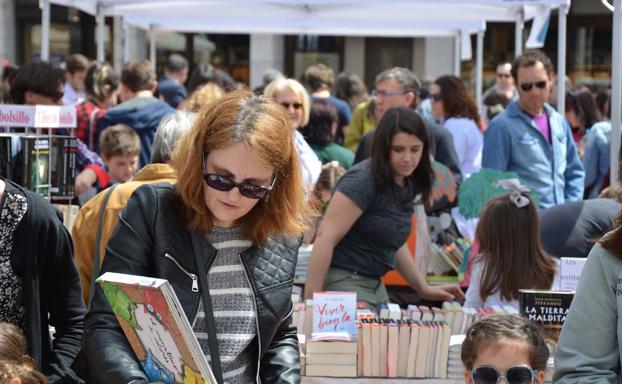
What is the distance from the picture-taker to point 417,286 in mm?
5121

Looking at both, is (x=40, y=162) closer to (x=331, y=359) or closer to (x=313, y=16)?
(x=331, y=359)

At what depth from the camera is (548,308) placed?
3602 mm

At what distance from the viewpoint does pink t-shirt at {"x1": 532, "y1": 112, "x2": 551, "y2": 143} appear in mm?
6422

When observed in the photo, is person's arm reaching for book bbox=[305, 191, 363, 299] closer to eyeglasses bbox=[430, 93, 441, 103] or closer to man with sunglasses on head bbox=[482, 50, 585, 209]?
man with sunglasses on head bbox=[482, 50, 585, 209]

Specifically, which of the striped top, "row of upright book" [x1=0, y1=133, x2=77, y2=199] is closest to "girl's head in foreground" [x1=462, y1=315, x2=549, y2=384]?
the striped top

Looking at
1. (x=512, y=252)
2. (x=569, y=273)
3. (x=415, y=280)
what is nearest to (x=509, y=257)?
(x=512, y=252)

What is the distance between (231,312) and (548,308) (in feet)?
5.13

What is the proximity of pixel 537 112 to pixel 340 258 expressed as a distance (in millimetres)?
2183

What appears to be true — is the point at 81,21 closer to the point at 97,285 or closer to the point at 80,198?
the point at 80,198

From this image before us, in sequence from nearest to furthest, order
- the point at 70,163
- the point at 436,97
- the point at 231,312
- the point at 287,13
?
the point at 231,312, the point at 70,163, the point at 436,97, the point at 287,13

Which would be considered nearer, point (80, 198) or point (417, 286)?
point (417, 286)

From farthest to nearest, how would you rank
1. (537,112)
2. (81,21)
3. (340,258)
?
1. (81,21)
2. (537,112)
3. (340,258)

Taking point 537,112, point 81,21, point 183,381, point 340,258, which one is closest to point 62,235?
point 183,381

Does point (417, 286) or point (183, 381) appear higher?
point (183, 381)
